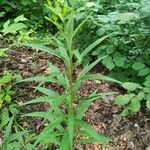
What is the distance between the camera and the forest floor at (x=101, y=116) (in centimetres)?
385

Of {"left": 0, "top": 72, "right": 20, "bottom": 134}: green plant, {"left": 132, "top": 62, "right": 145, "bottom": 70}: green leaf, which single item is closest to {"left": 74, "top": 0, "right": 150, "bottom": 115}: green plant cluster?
{"left": 132, "top": 62, "right": 145, "bottom": 70}: green leaf

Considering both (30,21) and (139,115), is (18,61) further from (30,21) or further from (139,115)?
(139,115)

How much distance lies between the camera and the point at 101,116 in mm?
4129

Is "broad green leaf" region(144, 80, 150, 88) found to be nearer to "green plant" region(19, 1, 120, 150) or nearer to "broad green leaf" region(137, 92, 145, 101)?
"broad green leaf" region(137, 92, 145, 101)

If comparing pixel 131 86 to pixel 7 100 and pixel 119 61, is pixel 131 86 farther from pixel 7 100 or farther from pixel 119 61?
pixel 7 100

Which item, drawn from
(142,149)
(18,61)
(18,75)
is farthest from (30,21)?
(142,149)

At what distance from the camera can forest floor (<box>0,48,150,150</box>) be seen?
3850 millimetres

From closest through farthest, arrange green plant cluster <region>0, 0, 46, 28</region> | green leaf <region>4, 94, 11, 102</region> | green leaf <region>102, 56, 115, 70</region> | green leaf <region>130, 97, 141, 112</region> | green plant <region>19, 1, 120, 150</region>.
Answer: green plant <region>19, 1, 120, 150</region> < green leaf <region>130, 97, 141, 112</region> < green leaf <region>4, 94, 11, 102</region> < green leaf <region>102, 56, 115, 70</region> < green plant cluster <region>0, 0, 46, 28</region>

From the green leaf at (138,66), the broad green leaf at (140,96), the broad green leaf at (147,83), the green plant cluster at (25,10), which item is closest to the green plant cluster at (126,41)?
the green leaf at (138,66)

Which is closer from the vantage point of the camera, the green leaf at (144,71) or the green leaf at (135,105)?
the green leaf at (135,105)

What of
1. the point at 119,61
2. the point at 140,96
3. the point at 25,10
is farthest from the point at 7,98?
the point at 25,10

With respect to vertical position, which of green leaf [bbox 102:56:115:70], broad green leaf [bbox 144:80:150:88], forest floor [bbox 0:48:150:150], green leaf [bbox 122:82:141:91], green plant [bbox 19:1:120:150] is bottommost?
forest floor [bbox 0:48:150:150]

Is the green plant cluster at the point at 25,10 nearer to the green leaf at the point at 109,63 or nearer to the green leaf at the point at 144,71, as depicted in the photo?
the green leaf at the point at 109,63

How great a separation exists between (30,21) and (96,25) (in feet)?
5.02
